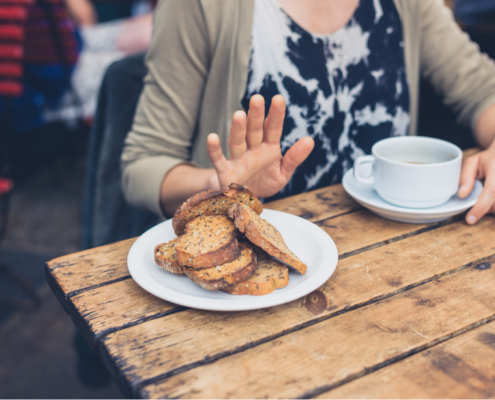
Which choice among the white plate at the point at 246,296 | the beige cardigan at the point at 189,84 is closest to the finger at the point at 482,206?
the white plate at the point at 246,296

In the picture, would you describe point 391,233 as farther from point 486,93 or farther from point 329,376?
point 486,93

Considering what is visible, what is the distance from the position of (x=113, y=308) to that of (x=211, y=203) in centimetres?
26

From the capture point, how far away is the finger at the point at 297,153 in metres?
0.91

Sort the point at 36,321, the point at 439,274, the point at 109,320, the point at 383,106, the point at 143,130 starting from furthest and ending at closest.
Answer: the point at 36,321 < the point at 383,106 < the point at 143,130 < the point at 439,274 < the point at 109,320

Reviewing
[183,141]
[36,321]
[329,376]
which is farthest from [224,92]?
[36,321]

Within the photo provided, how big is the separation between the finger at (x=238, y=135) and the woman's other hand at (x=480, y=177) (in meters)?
Answer: 0.50

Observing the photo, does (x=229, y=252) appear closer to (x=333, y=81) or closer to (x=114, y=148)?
(x=333, y=81)

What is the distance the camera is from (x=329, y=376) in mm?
542

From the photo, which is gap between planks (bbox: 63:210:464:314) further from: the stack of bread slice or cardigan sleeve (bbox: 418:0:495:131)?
cardigan sleeve (bbox: 418:0:495:131)

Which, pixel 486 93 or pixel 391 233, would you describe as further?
pixel 486 93

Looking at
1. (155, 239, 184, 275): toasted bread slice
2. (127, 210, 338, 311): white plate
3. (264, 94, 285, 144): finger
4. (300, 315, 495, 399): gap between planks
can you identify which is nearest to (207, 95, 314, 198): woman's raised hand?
(264, 94, 285, 144): finger

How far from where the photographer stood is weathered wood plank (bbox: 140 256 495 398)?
1.74ft

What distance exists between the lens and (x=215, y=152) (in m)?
0.85

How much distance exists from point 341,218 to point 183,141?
57 cm
